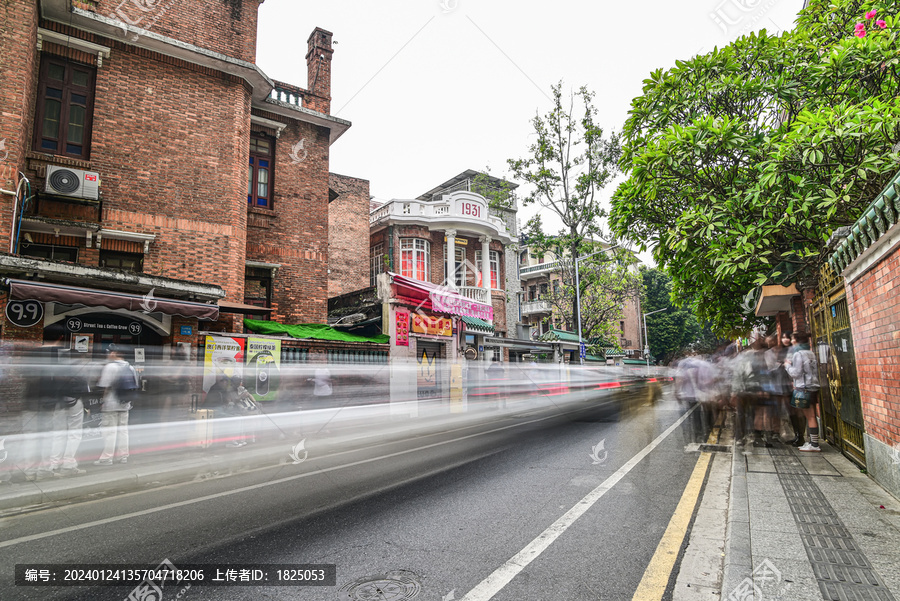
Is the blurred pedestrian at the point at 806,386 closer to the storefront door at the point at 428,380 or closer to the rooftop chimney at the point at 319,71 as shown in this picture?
the storefront door at the point at 428,380

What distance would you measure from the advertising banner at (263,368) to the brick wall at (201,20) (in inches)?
325

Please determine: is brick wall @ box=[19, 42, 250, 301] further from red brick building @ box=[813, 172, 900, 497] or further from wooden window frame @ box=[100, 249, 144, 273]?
red brick building @ box=[813, 172, 900, 497]

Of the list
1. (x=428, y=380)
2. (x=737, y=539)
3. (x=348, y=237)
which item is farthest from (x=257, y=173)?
(x=737, y=539)

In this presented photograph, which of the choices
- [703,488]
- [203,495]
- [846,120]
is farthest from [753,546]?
[203,495]

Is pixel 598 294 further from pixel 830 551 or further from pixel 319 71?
pixel 830 551

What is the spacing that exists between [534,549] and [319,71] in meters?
17.2

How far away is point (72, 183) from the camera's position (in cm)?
1036

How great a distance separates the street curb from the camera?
3221mm

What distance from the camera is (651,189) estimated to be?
8148mm

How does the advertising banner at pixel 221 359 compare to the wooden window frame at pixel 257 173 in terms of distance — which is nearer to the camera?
the advertising banner at pixel 221 359

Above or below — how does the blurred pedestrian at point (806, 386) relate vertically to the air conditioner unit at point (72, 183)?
below

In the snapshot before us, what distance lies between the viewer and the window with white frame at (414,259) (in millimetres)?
24703

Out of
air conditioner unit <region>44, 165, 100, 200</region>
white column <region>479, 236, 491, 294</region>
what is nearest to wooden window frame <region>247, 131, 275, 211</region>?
air conditioner unit <region>44, 165, 100, 200</region>

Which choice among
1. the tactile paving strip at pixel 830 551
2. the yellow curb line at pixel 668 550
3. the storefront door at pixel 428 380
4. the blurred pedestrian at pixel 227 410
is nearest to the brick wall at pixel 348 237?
the storefront door at pixel 428 380
